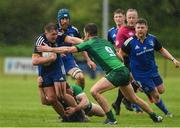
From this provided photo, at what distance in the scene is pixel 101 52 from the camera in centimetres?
1612

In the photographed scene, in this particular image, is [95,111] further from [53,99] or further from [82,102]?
[53,99]

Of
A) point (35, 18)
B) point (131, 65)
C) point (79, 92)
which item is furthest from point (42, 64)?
point (35, 18)

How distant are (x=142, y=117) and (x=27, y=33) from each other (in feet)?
134

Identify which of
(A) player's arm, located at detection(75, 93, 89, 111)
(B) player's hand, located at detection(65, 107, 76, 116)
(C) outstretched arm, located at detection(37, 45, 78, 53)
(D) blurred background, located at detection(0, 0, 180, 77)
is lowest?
(D) blurred background, located at detection(0, 0, 180, 77)

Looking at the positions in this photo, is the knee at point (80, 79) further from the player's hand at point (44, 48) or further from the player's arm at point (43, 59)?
the player's hand at point (44, 48)

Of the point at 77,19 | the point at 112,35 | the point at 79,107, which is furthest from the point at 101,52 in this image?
the point at 77,19

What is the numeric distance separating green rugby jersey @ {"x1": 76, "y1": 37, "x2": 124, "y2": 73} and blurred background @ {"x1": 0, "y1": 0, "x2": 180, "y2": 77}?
25.6 m

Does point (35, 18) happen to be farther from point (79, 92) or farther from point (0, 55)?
point (79, 92)

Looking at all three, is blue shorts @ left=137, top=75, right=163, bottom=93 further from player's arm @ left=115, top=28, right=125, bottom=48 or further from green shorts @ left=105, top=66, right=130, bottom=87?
green shorts @ left=105, top=66, right=130, bottom=87

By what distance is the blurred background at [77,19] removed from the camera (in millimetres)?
47812

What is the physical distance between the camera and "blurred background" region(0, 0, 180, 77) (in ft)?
157

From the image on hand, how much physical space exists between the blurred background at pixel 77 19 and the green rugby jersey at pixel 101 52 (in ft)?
84.1

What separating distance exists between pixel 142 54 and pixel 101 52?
101 inches

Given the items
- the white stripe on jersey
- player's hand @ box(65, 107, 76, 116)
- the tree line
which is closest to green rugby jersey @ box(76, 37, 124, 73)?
the white stripe on jersey
